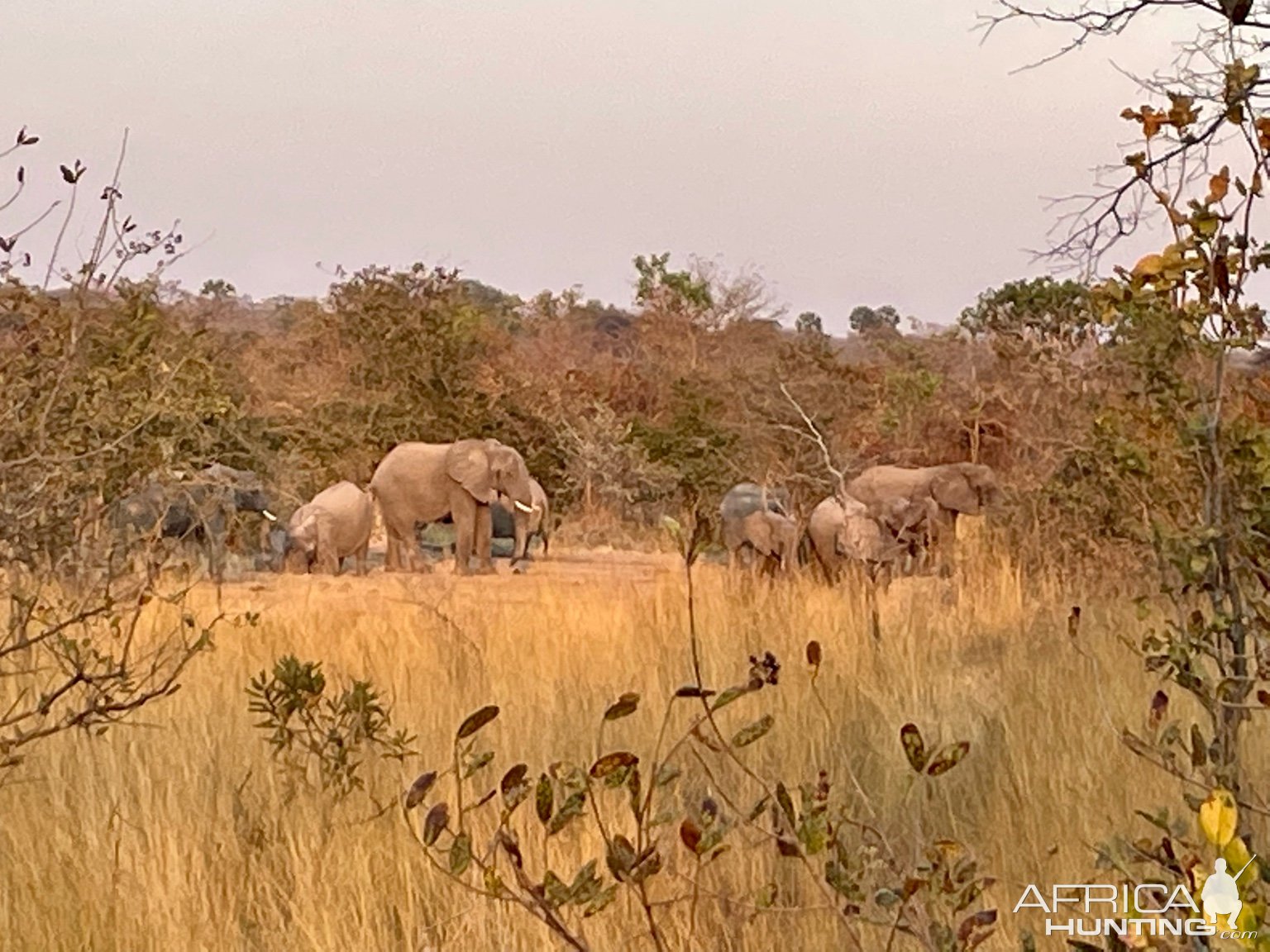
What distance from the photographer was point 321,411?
14312mm

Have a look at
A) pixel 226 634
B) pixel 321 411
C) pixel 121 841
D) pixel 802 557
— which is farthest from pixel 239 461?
pixel 121 841

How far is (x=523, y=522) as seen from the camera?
40.6ft

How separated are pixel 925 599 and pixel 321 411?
9300 mm

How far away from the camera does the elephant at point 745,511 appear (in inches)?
384

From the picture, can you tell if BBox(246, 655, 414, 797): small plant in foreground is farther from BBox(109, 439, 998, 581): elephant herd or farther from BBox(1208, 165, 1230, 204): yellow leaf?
BBox(109, 439, 998, 581): elephant herd

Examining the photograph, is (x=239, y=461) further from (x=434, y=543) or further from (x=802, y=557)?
(x=802, y=557)

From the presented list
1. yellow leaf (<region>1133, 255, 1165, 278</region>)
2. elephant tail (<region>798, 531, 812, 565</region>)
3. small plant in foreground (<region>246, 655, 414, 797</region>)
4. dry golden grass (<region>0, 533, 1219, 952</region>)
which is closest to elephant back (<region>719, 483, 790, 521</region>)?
elephant tail (<region>798, 531, 812, 565</region>)

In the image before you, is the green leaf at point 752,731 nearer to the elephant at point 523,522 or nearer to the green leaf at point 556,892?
the green leaf at point 556,892

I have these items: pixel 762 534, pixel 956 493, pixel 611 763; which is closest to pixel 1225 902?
pixel 611 763

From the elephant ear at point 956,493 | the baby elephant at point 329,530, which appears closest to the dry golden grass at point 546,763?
the elephant ear at point 956,493

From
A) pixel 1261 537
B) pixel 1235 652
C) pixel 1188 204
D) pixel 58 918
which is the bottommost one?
pixel 58 918

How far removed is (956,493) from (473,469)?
13.4 feet

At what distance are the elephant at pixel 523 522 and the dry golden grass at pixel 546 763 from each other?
247 inches

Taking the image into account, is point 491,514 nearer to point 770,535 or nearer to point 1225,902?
point 770,535
